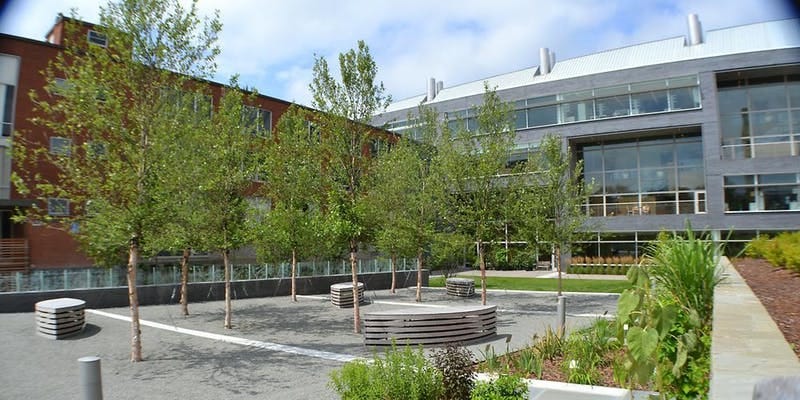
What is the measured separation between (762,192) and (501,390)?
3409 centimetres

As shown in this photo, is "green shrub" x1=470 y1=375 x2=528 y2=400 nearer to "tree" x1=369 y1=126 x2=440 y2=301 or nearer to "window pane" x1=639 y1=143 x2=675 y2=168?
"tree" x1=369 y1=126 x2=440 y2=301

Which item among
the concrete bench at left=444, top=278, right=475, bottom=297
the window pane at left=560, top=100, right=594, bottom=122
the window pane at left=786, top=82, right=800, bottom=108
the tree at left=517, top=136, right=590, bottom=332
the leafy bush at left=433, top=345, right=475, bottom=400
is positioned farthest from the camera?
the window pane at left=560, top=100, right=594, bottom=122

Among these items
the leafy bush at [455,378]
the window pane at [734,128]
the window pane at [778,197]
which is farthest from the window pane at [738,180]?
the leafy bush at [455,378]

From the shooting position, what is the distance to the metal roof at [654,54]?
112 feet

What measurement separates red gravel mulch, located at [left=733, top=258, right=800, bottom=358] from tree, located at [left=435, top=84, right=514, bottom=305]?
8.35 metres

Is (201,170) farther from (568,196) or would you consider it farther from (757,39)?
(757,39)

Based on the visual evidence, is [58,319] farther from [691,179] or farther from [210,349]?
[691,179]

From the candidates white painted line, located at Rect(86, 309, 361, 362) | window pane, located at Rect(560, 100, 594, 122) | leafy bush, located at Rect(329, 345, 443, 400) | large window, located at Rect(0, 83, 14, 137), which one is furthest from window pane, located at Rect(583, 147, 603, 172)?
leafy bush, located at Rect(329, 345, 443, 400)

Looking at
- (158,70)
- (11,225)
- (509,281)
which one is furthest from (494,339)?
(11,225)

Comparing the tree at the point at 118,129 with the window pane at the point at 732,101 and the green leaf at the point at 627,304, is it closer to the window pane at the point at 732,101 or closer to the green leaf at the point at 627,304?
the green leaf at the point at 627,304

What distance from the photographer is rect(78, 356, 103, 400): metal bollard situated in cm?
572

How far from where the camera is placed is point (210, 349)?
11906mm

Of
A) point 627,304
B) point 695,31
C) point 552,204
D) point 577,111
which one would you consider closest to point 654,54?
point 695,31

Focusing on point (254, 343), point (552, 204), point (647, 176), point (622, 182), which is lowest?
point (254, 343)
